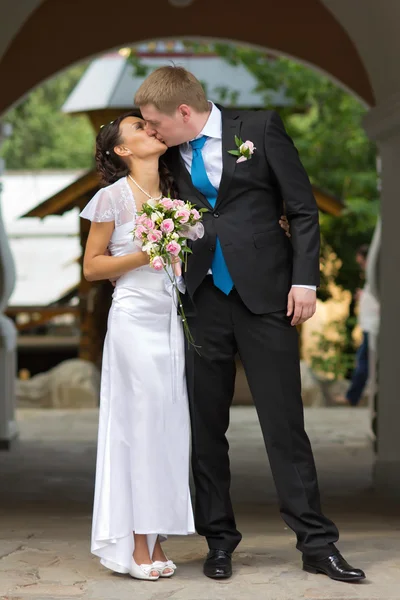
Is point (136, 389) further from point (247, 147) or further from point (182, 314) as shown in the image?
point (247, 147)

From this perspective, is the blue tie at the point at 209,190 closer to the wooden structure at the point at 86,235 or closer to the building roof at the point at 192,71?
the wooden structure at the point at 86,235

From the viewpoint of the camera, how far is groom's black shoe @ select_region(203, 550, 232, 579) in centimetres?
445

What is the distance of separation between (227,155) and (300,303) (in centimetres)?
64

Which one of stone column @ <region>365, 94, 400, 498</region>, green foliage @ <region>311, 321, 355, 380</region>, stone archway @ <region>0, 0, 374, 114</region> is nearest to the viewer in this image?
stone column @ <region>365, 94, 400, 498</region>

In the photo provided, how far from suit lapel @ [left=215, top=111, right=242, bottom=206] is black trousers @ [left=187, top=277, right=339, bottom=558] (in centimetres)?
37

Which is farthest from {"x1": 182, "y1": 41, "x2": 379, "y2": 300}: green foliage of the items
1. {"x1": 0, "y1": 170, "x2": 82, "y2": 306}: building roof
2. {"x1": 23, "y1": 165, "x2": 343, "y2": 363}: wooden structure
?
{"x1": 0, "y1": 170, "x2": 82, "y2": 306}: building roof

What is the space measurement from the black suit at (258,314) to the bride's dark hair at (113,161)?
0.14ft

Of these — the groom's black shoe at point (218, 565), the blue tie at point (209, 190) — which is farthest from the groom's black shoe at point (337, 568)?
the blue tie at point (209, 190)

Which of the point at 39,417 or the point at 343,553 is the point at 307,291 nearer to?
the point at 343,553

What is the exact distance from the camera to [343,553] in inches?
192

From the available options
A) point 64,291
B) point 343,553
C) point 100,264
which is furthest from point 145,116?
point 64,291

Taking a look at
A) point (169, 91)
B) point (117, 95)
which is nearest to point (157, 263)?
point (169, 91)

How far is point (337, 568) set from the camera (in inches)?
172

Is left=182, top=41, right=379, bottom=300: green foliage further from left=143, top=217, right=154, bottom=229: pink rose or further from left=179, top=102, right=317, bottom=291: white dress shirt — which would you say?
left=143, top=217, right=154, bottom=229: pink rose
